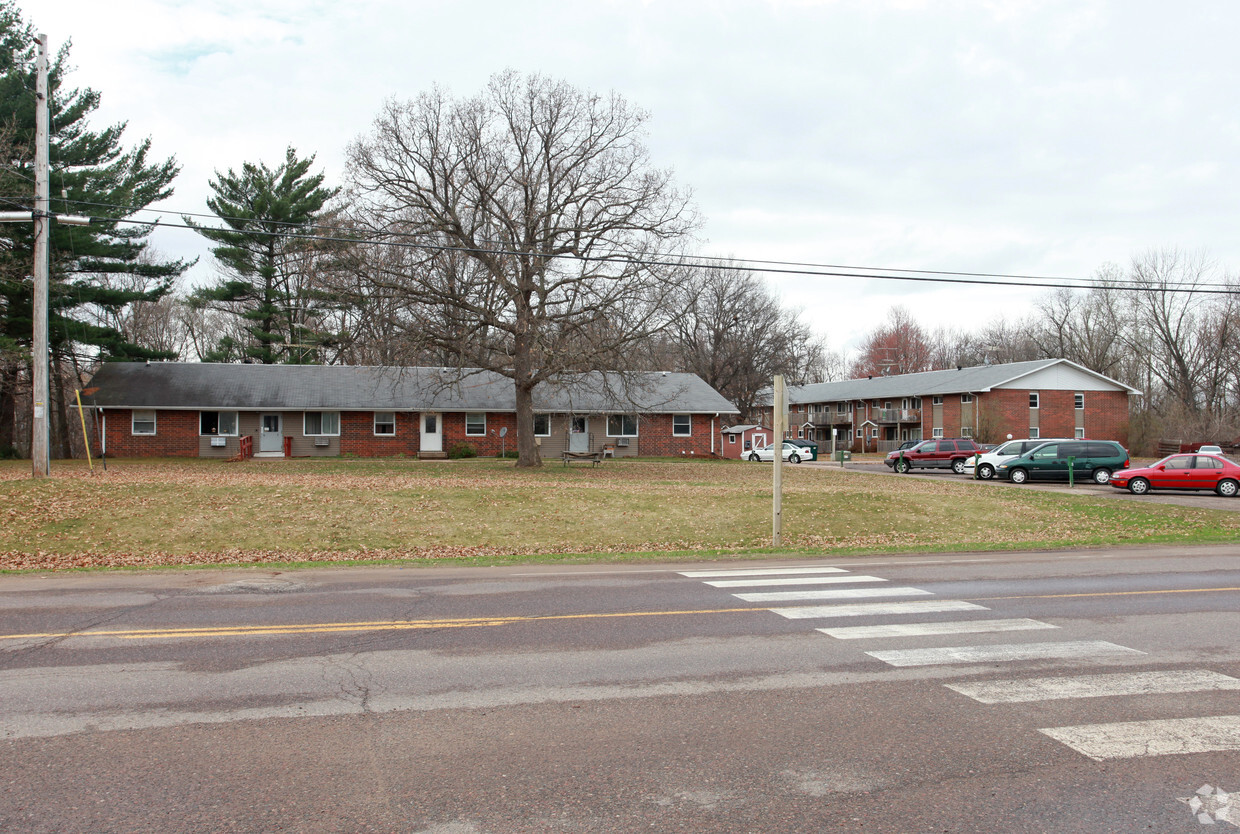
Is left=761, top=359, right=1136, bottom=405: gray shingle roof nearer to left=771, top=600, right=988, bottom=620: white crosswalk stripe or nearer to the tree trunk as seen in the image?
the tree trunk

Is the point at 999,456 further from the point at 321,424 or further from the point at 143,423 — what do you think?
the point at 143,423

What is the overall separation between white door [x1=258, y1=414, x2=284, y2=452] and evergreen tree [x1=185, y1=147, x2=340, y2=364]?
3631 millimetres

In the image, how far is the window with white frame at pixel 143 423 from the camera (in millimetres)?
40094

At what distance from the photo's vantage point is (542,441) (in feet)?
149

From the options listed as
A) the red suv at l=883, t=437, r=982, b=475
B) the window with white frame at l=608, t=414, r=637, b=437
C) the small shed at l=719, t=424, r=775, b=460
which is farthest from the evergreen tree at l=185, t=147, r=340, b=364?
the red suv at l=883, t=437, r=982, b=475

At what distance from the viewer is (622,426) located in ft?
152

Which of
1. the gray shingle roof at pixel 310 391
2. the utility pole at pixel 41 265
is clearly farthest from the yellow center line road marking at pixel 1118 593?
the gray shingle roof at pixel 310 391

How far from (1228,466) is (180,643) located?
106 ft

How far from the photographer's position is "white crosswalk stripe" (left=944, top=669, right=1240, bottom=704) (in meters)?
5.99

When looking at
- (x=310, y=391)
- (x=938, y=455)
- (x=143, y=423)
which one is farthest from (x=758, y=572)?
(x=143, y=423)

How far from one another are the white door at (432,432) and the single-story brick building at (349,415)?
0.17 feet

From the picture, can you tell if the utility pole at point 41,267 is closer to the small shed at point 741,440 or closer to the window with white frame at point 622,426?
the window with white frame at point 622,426

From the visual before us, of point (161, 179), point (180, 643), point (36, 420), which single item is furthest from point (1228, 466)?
point (161, 179)

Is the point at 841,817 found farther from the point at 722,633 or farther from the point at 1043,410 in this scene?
the point at 1043,410
